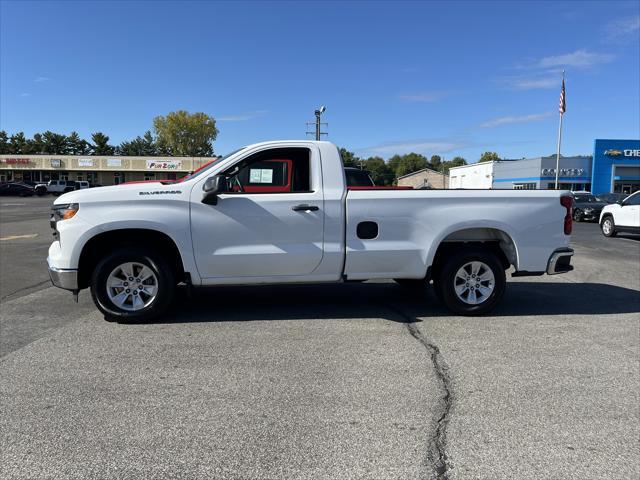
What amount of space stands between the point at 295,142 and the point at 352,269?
1.63 meters

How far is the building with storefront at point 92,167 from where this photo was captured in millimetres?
76188

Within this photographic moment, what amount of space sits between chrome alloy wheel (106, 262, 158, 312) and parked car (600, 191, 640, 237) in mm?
15670

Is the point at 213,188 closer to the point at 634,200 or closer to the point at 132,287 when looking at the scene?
the point at 132,287

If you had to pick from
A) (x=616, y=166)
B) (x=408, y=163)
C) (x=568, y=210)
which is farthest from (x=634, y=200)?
(x=408, y=163)

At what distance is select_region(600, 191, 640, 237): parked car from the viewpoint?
631 inches

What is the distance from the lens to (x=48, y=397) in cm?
374

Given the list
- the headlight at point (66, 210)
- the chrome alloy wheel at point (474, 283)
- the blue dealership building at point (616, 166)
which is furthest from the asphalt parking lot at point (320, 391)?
the blue dealership building at point (616, 166)

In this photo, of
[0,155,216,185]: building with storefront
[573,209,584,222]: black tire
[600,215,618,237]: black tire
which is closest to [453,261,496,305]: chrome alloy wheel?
[600,215,618,237]: black tire

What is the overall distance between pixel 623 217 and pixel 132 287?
16.2m

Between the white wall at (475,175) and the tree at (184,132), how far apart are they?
6134 centimetres

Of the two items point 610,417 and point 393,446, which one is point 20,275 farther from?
point 610,417

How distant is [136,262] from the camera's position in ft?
18.4

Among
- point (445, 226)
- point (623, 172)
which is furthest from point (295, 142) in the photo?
point (623, 172)

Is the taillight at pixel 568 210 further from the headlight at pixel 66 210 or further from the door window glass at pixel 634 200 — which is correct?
the door window glass at pixel 634 200
